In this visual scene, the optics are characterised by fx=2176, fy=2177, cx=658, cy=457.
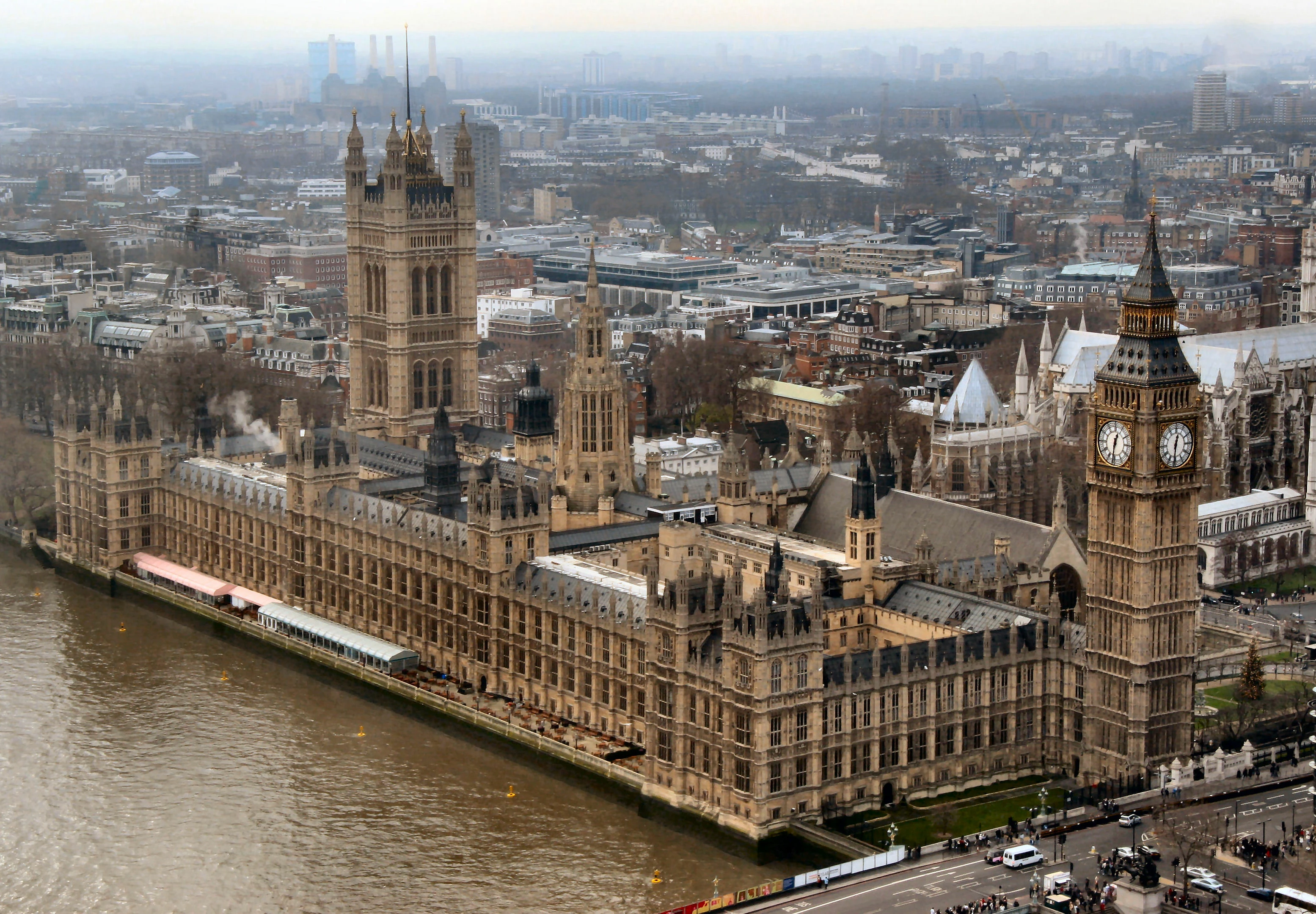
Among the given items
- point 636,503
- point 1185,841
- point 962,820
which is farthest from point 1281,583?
point 1185,841

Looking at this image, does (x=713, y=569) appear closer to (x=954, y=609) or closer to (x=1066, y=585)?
(x=954, y=609)

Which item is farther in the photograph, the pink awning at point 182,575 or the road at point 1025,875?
the pink awning at point 182,575

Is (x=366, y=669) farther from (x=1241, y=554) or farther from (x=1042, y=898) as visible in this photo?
(x=1241, y=554)

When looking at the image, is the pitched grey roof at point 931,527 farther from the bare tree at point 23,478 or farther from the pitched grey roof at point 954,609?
the bare tree at point 23,478

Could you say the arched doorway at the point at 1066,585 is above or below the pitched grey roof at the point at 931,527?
below

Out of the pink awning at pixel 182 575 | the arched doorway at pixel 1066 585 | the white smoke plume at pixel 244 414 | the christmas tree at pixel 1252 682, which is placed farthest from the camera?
the white smoke plume at pixel 244 414

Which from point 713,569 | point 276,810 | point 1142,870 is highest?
point 713,569

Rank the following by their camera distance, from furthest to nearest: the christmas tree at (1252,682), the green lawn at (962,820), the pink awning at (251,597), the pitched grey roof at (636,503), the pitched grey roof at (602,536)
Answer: the pink awning at (251,597) → the pitched grey roof at (636,503) → the pitched grey roof at (602,536) → the christmas tree at (1252,682) → the green lawn at (962,820)

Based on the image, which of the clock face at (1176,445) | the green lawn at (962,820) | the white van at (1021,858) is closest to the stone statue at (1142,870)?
the white van at (1021,858)
